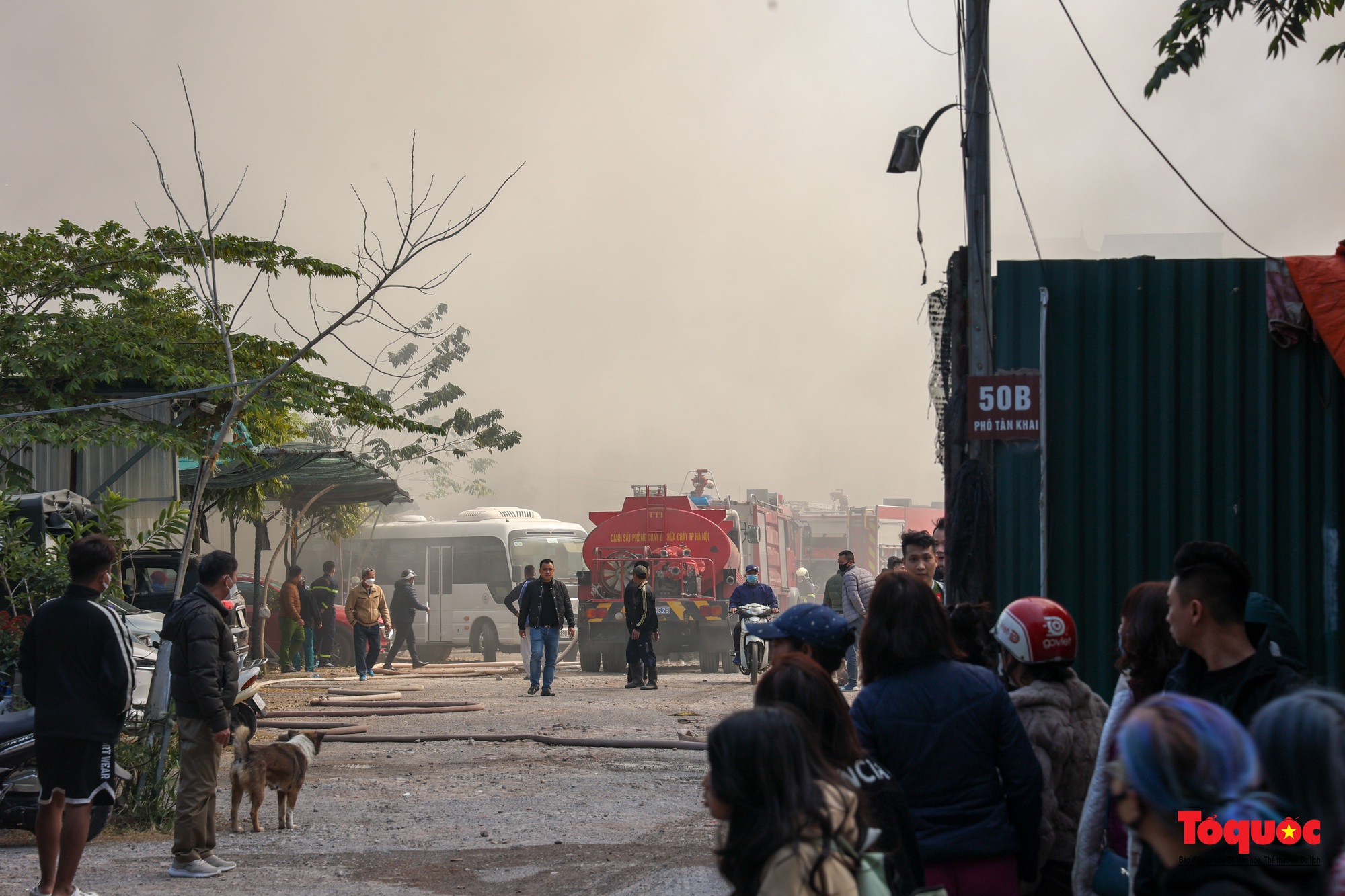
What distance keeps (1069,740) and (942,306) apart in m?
5.07

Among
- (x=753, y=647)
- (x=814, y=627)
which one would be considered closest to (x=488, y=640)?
(x=753, y=647)

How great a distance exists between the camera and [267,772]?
294 inches

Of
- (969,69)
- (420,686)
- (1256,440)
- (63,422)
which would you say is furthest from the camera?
(420,686)

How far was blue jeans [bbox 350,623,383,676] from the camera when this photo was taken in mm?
18609

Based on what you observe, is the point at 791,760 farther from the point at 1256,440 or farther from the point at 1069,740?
the point at 1256,440

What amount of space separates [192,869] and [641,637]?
11.2 meters

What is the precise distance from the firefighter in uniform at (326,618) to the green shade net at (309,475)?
1561 mm

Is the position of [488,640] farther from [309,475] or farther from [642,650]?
[642,650]

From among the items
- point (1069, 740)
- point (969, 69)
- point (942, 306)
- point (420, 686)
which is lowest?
point (420, 686)

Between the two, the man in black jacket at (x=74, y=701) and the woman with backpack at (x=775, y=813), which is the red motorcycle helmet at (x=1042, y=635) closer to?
the woman with backpack at (x=775, y=813)

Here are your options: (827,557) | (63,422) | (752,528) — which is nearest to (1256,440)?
(63,422)

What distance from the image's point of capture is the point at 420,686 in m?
18.2

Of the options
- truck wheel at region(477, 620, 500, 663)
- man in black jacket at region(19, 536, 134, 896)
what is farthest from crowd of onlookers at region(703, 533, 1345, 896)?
truck wheel at region(477, 620, 500, 663)

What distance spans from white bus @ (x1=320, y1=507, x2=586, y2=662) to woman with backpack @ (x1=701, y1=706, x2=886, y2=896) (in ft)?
78.9
